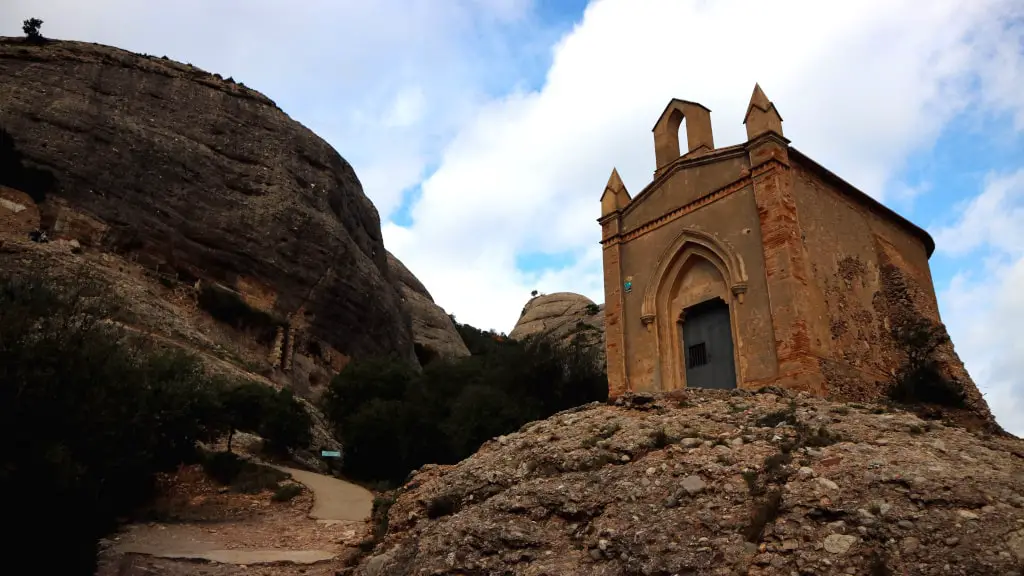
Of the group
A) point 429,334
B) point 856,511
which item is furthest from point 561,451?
point 429,334

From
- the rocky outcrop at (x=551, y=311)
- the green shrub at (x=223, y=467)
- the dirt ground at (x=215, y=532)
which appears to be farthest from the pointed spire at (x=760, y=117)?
the rocky outcrop at (x=551, y=311)

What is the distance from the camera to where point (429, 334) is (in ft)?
178

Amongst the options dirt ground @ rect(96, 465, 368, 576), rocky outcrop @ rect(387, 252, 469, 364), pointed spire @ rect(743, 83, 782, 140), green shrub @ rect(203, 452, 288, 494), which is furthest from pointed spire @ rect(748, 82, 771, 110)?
rocky outcrop @ rect(387, 252, 469, 364)

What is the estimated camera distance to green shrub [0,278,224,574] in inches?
329

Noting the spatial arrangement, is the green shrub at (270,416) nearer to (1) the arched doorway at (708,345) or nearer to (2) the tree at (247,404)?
(2) the tree at (247,404)

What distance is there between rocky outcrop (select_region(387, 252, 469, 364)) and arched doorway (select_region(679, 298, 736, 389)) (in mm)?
35204

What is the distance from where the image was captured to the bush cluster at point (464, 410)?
75.0ft

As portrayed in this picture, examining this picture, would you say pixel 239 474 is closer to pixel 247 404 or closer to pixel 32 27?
pixel 247 404

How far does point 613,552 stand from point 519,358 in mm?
19890

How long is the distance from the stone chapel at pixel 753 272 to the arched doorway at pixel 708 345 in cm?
3

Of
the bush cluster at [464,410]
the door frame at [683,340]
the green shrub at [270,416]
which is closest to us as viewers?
the door frame at [683,340]

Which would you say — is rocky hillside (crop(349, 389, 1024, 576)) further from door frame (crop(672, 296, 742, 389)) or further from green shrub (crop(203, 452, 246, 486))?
green shrub (crop(203, 452, 246, 486))

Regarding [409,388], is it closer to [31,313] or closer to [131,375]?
[131,375]

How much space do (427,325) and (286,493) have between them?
37772 millimetres
